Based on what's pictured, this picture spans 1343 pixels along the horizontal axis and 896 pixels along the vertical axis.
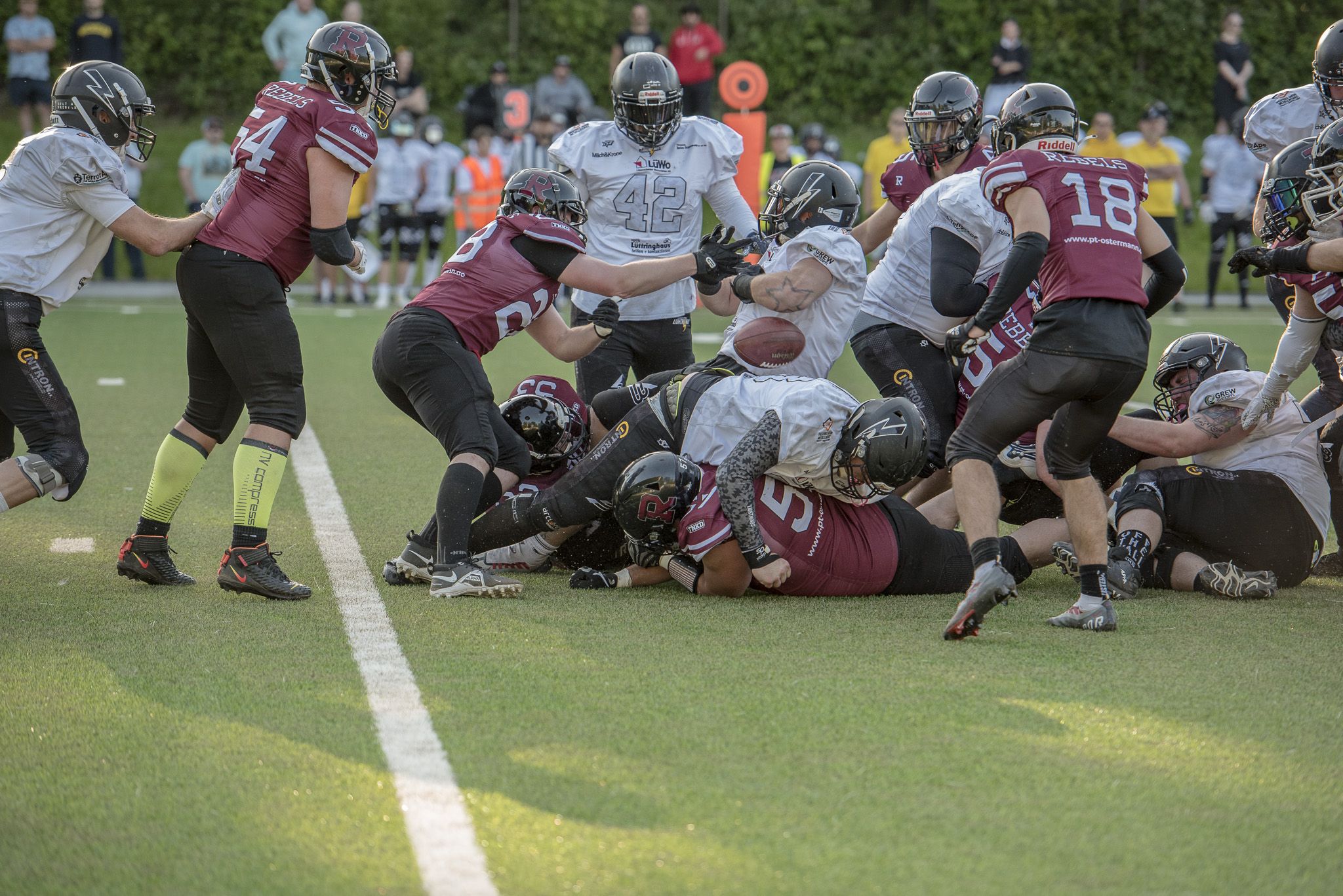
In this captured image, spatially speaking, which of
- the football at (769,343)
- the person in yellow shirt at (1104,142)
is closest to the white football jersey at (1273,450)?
the football at (769,343)

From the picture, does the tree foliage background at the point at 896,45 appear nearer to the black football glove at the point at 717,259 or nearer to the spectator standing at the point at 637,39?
the spectator standing at the point at 637,39

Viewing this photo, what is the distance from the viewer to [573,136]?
6266mm

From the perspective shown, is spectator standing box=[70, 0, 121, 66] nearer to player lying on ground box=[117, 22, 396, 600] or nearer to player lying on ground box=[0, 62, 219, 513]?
player lying on ground box=[0, 62, 219, 513]

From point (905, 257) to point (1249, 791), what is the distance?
11.0 feet

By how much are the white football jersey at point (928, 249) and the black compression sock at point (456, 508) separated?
2083 millimetres

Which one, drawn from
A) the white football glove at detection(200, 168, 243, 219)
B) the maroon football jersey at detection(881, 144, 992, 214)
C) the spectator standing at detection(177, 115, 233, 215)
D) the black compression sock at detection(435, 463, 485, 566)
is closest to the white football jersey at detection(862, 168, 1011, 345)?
the maroon football jersey at detection(881, 144, 992, 214)

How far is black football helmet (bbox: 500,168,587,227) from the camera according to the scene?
4.98 m

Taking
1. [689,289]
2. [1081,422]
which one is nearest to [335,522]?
[689,289]

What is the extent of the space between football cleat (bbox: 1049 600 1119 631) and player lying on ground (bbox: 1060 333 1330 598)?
55 centimetres

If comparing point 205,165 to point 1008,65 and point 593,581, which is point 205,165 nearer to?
point 1008,65

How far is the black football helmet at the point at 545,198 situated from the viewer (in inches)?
196

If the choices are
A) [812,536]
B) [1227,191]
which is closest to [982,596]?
[812,536]

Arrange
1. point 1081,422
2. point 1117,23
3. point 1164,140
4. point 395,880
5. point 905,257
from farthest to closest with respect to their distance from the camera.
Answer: point 1117,23
point 1164,140
point 905,257
point 1081,422
point 395,880

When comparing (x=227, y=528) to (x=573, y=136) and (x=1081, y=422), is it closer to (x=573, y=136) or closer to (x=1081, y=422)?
(x=573, y=136)
